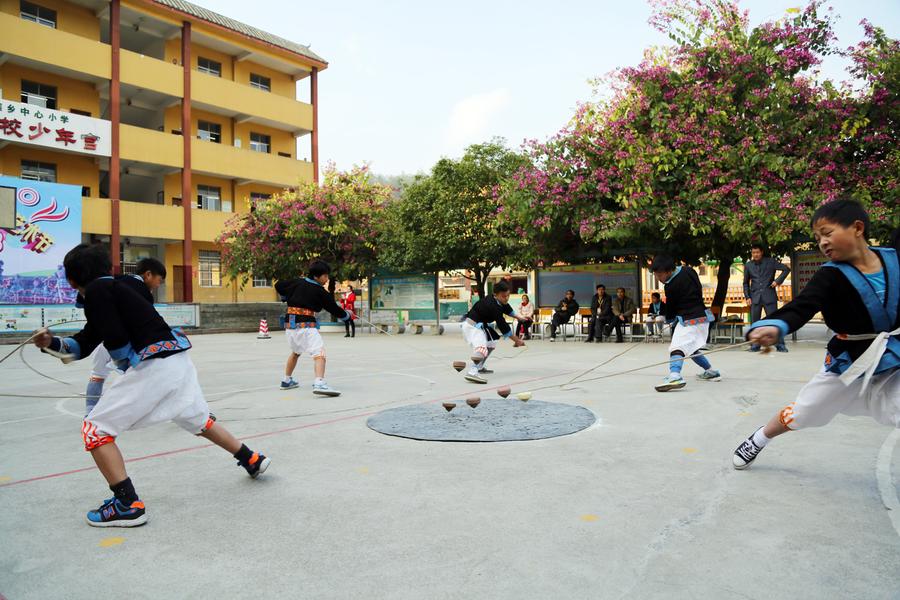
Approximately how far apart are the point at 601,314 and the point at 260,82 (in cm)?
2413

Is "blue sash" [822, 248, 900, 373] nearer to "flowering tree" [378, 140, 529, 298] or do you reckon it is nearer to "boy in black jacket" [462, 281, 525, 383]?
"boy in black jacket" [462, 281, 525, 383]

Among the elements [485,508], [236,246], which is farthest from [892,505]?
[236,246]

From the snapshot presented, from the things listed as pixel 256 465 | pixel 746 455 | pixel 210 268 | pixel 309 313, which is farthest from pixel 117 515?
pixel 210 268

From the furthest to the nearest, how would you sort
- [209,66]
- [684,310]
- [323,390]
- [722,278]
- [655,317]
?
[209,66] < [722,278] < [655,317] < [684,310] < [323,390]

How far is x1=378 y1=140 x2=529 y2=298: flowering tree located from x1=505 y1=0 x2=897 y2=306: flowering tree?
203 inches

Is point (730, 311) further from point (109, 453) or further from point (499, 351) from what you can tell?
point (109, 453)

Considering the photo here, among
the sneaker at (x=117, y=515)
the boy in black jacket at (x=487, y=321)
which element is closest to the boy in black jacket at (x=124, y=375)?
the sneaker at (x=117, y=515)

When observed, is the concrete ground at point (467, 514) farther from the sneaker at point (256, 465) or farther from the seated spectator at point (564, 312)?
the seated spectator at point (564, 312)

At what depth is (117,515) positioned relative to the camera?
11.1 ft

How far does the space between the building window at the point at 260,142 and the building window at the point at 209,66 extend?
329cm

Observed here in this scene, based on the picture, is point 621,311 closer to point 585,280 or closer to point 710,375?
point 585,280

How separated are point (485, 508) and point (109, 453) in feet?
6.92

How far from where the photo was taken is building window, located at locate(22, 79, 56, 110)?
24.8 meters

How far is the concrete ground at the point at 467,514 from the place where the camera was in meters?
2.65
